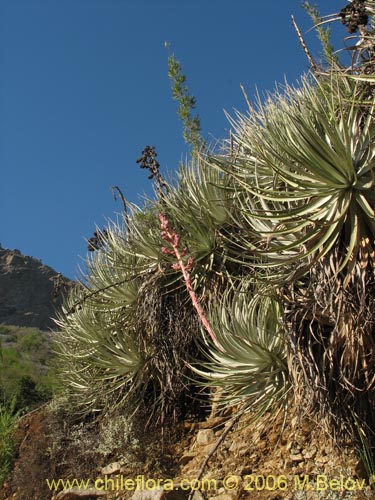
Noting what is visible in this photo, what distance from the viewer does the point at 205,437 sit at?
6145 millimetres

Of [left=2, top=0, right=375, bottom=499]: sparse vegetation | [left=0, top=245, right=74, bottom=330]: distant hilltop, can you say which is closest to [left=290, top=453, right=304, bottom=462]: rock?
[left=2, top=0, right=375, bottom=499]: sparse vegetation

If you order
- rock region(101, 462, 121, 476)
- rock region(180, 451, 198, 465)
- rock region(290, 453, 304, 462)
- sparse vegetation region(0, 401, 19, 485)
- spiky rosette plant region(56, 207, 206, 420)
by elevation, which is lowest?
rock region(290, 453, 304, 462)

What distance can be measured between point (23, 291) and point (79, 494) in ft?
184

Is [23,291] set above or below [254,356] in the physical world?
above

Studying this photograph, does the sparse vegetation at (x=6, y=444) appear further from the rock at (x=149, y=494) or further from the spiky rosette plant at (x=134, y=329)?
the rock at (x=149, y=494)

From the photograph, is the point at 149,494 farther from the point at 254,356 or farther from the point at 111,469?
the point at 254,356

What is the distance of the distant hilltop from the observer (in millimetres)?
54906

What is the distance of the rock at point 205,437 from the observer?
6109mm

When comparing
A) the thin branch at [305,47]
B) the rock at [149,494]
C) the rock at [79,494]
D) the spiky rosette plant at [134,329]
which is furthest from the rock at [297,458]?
the thin branch at [305,47]

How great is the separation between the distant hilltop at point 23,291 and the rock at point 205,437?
155ft

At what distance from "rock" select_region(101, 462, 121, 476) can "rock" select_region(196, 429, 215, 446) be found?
926 millimetres

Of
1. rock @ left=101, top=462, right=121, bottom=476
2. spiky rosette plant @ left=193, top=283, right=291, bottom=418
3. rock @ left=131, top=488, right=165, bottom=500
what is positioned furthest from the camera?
rock @ left=101, top=462, right=121, bottom=476

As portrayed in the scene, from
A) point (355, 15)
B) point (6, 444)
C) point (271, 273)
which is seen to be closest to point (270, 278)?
point (271, 273)

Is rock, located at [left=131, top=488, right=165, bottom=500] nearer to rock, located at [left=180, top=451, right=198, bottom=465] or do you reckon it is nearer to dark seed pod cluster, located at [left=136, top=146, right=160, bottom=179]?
rock, located at [left=180, top=451, right=198, bottom=465]
